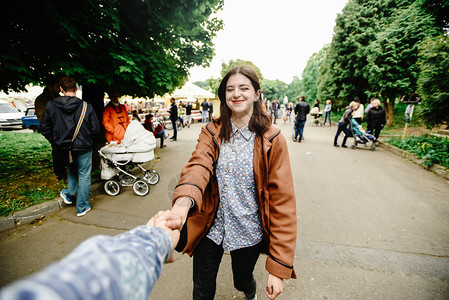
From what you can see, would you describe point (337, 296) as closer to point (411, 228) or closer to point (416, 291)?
point (416, 291)

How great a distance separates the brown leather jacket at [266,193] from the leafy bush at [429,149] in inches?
288

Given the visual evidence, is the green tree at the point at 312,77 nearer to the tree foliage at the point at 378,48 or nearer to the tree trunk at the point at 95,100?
the tree foliage at the point at 378,48

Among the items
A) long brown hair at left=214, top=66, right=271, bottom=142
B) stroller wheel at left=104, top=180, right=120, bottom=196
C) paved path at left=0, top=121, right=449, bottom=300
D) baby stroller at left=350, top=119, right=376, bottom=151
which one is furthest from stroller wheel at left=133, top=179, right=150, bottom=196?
baby stroller at left=350, top=119, right=376, bottom=151

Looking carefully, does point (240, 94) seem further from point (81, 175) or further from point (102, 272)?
point (81, 175)

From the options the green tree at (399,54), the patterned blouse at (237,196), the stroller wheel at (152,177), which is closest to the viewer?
the patterned blouse at (237,196)

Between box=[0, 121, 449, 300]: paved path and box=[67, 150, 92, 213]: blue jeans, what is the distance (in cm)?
28

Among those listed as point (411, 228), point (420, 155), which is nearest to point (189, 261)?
point (411, 228)

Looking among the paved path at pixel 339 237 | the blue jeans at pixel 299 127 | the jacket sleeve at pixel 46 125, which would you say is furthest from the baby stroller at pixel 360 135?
the jacket sleeve at pixel 46 125

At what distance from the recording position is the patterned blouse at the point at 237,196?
1632mm

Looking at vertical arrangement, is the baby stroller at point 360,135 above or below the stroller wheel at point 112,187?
above

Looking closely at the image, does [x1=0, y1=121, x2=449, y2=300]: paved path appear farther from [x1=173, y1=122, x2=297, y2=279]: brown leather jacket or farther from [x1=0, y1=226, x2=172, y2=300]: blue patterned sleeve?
[x1=0, y1=226, x2=172, y2=300]: blue patterned sleeve

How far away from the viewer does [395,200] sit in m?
4.59

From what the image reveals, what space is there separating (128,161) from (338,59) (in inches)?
677

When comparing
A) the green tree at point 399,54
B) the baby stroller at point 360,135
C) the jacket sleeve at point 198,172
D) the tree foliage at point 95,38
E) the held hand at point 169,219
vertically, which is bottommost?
the baby stroller at point 360,135
